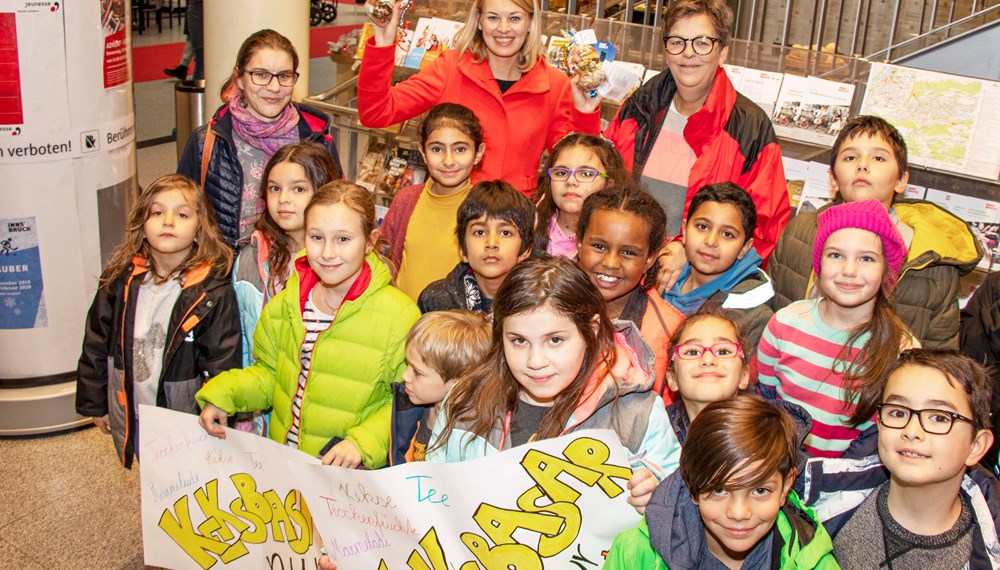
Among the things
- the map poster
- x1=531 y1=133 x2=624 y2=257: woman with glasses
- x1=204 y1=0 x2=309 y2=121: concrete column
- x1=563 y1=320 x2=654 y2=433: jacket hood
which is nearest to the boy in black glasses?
x1=563 y1=320 x2=654 y2=433: jacket hood

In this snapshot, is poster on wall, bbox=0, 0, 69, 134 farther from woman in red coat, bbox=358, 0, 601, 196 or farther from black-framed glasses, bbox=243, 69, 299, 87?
woman in red coat, bbox=358, 0, 601, 196

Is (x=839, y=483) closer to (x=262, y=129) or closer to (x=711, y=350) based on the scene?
(x=711, y=350)

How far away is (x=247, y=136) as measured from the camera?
3.51 m

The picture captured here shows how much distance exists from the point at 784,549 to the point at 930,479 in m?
0.35

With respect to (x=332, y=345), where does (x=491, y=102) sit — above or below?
above

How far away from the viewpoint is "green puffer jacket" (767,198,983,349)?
286 centimetres

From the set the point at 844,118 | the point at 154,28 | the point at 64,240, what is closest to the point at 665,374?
the point at 844,118

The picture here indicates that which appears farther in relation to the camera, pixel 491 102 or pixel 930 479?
pixel 491 102

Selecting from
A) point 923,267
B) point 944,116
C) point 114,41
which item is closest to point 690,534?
point 923,267

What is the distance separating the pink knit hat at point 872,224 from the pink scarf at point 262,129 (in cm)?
191

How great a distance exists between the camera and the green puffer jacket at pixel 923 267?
2857mm

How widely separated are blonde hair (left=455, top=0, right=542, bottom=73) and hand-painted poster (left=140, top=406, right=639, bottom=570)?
Answer: 1.78 meters

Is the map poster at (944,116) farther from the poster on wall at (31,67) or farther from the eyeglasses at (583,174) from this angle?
the poster on wall at (31,67)

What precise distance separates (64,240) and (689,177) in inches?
98.2
